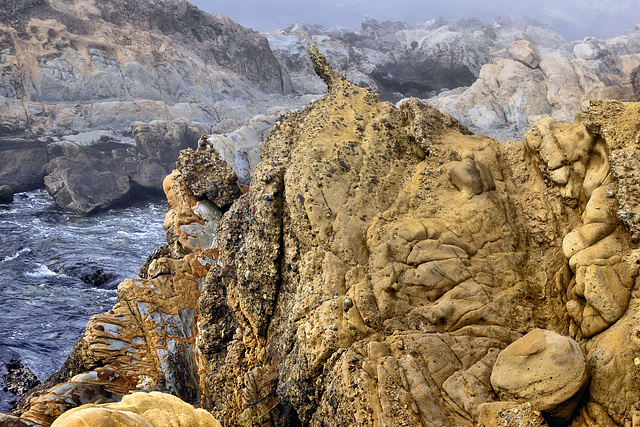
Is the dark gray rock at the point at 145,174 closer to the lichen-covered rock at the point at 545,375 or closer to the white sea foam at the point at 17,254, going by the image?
the white sea foam at the point at 17,254

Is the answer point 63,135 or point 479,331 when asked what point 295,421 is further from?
point 63,135

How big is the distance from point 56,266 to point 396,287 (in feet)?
60.2

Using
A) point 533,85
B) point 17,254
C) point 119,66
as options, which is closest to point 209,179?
point 17,254

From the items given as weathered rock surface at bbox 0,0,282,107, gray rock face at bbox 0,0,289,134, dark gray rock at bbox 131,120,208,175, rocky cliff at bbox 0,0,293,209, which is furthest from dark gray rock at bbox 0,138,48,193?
dark gray rock at bbox 131,120,208,175

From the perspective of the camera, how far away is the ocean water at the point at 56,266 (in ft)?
46.6

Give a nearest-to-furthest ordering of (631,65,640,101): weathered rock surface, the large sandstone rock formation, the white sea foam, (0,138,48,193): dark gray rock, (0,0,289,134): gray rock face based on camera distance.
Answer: the large sandstone rock formation < the white sea foam < (631,65,640,101): weathered rock surface < (0,138,48,193): dark gray rock < (0,0,289,134): gray rock face

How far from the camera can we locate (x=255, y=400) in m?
6.32

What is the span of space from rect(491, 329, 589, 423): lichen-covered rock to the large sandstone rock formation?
0.02m

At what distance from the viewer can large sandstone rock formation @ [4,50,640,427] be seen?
463 cm

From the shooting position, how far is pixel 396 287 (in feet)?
18.4

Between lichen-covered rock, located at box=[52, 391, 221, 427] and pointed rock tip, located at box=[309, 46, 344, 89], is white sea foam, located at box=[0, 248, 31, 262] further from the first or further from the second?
lichen-covered rock, located at box=[52, 391, 221, 427]

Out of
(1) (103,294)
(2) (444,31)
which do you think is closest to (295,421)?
(1) (103,294)

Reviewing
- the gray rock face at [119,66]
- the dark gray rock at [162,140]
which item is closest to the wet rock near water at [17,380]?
the dark gray rock at [162,140]

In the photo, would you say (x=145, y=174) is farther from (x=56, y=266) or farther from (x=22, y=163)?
(x=56, y=266)
